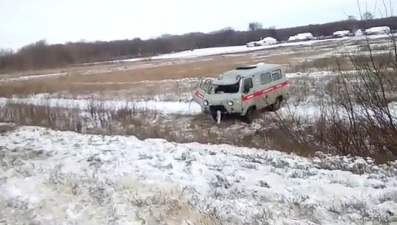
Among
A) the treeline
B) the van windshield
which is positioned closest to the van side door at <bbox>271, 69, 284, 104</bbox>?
the van windshield

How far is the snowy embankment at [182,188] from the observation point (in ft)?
18.3

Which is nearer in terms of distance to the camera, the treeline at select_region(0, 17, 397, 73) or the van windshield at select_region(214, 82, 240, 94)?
the van windshield at select_region(214, 82, 240, 94)

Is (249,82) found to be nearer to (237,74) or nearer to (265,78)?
(237,74)

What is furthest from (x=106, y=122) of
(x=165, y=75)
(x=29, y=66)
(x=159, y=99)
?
(x=29, y=66)

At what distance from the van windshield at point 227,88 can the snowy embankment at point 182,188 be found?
9.54m

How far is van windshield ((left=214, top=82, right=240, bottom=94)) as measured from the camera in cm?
1862

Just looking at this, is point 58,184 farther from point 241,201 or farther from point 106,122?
point 106,122

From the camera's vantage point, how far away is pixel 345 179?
23.2 ft

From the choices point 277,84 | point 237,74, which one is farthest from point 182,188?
point 277,84

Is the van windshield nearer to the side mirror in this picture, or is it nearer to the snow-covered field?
the side mirror

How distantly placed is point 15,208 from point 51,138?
487 cm

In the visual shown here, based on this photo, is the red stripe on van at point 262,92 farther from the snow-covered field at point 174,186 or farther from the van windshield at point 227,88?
the snow-covered field at point 174,186

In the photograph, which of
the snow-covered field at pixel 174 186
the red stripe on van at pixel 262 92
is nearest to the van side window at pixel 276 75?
the red stripe on van at pixel 262 92

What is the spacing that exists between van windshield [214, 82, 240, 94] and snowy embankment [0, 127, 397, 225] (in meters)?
9.54
